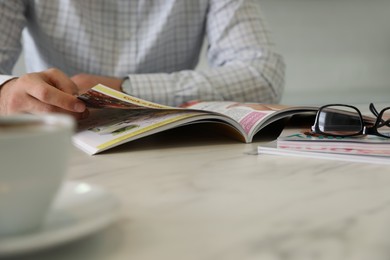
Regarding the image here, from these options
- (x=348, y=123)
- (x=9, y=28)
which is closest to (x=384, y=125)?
(x=348, y=123)

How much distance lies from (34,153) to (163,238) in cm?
10

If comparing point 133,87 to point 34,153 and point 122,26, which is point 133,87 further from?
point 34,153

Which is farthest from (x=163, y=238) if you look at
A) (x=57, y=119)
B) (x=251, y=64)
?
(x=251, y=64)

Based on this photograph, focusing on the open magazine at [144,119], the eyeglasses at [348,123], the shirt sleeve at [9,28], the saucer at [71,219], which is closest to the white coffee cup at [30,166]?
the saucer at [71,219]

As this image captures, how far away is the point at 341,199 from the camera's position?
1.40 ft

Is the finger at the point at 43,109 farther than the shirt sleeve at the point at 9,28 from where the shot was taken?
No

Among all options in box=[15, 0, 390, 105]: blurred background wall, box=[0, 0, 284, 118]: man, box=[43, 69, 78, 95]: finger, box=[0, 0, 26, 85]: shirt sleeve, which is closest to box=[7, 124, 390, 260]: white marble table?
box=[43, 69, 78, 95]: finger

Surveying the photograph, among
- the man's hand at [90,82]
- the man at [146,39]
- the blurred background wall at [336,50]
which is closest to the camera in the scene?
the man's hand at [90,82]

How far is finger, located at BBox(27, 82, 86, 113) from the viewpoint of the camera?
738mm

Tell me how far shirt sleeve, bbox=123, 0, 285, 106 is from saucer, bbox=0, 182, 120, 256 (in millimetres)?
739

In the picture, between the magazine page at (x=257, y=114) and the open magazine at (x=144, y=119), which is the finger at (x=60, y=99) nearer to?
the open magazine at (x=144, y=119)

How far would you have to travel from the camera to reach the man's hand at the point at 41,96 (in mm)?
741

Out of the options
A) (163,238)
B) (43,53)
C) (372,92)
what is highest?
(163,238)

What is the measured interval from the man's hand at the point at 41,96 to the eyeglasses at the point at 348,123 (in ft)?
1.09
